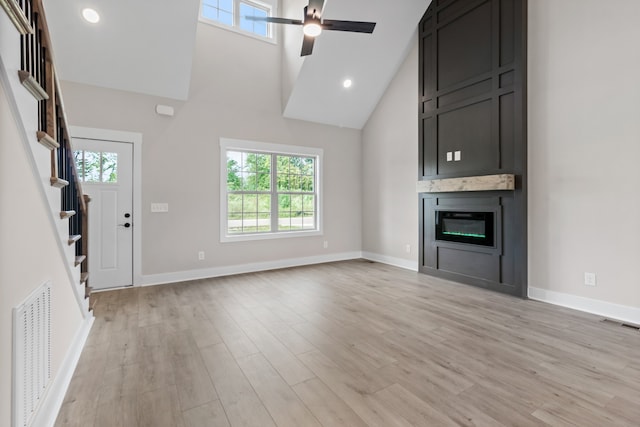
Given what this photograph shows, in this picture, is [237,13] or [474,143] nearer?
[474,143]

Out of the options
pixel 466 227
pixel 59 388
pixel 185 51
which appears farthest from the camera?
pixel 466 227

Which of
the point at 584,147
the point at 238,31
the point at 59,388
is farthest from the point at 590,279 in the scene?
the point at 238,31

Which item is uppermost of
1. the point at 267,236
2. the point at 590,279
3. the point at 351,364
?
the point at 267,236

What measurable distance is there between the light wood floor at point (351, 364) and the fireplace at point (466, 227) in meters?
0.82

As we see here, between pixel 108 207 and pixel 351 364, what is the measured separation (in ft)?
12.5

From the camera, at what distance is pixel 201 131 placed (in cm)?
475

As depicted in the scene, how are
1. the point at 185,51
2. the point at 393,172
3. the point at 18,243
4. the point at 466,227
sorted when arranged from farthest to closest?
the point at 393,172, the point at 466,227, the point at 185,51, the point at 18,243

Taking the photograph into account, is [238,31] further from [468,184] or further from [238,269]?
[468,184]

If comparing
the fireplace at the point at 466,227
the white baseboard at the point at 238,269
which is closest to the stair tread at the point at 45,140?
the white baseboard at the point at 238,269

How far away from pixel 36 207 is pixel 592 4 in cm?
511

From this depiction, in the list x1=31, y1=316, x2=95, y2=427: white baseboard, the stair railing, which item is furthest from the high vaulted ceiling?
x1=31, y1=316, x2=95, y2=427: white baseboard

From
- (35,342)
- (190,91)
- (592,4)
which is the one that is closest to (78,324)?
(35,342)

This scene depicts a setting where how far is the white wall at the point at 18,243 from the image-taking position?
1.18m

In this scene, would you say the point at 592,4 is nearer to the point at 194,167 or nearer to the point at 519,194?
the point at 519,194
